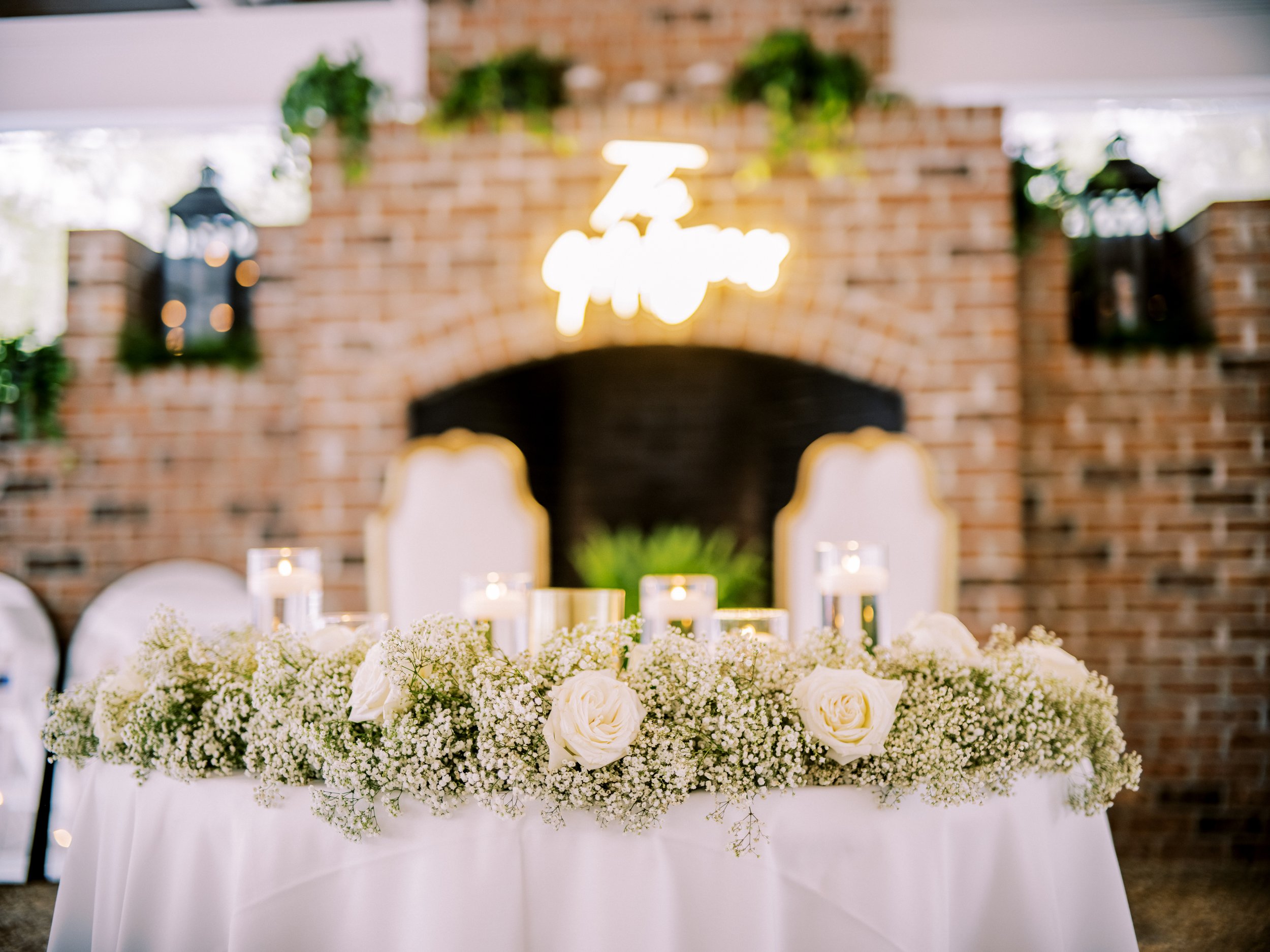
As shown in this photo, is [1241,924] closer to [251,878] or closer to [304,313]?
[251,878]

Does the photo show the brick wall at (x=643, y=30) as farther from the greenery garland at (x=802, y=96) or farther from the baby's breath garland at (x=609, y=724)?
the baby's breath garland at (x=609, y=724)

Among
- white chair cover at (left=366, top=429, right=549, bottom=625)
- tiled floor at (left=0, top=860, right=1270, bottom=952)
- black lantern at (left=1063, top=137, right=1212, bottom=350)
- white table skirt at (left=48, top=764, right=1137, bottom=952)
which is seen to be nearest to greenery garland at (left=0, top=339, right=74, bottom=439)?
white chair cover at (left=366, top=429, right=549, bottom=625)

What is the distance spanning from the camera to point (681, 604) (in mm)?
1299


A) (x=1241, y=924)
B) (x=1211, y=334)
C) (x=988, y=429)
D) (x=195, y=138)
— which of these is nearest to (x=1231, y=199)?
(x=1211, y=334)

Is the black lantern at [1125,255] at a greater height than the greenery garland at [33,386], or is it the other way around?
the black lantern at [1125,255]

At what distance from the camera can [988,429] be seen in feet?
8.89

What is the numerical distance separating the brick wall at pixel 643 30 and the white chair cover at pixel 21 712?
7.53 ft

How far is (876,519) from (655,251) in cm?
109

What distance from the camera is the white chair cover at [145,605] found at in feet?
9.68

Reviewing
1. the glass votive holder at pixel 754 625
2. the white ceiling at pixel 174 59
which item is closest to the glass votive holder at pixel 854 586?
the glass votive holder at pixel 754 625

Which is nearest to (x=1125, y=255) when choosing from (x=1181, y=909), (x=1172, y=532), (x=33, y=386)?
(x=1172, y=532)

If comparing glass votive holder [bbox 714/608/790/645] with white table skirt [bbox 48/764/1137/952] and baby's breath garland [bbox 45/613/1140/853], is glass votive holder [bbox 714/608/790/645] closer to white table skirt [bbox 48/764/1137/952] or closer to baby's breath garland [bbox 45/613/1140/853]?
baby's breath garland [bbox 45/613/1140/853]

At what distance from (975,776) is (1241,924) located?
196 centimetres

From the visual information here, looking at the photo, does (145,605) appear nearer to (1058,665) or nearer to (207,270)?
(207,270)
